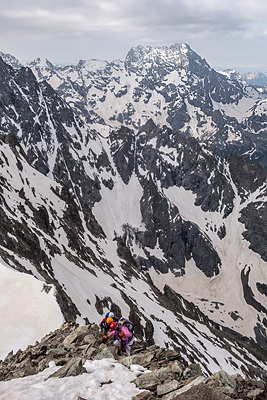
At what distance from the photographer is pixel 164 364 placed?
1739 cm

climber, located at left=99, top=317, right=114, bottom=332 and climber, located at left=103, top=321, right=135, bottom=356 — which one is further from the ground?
climber, located at left=99, top=317, right=114, bottom=332

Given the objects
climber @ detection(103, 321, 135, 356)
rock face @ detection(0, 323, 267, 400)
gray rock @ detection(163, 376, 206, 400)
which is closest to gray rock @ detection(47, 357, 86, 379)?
rock face @ detection(0, 323, 267, 400)

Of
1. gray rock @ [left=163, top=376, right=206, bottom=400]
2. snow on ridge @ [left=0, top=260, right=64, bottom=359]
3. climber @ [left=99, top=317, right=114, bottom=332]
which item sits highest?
snow on ridge @ [left=0, top=260, right=64, bottom=359]

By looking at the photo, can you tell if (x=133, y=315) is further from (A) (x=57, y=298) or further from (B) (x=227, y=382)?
(B) (x=227, y=382)

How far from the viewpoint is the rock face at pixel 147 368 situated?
42.3 ft

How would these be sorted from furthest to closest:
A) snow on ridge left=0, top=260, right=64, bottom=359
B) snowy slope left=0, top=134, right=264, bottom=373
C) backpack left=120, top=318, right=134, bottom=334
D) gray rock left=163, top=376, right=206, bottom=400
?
snowy slope left=0, top=134, right=264, bottom=373 < snow on ridge left=0, top=260, right=64, bottom=359 < backpack left=120, top=318, right=134, bottom=334 < gray rock left=163, top=376, right=206, bottom=400

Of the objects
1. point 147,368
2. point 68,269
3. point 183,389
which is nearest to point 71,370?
point 147,368

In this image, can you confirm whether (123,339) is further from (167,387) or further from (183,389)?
(183,389)

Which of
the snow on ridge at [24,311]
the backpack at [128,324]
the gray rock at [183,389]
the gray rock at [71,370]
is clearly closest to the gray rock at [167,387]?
the gray rock at [183,389]

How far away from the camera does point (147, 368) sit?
55.9 feet

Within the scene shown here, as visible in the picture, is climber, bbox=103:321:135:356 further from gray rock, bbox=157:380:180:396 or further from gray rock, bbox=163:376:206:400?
gray rock, bbox=163:376:206:400

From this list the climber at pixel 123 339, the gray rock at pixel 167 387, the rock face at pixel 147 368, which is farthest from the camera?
the climber at pixel 123 339

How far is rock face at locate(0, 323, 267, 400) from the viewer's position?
12.9 m

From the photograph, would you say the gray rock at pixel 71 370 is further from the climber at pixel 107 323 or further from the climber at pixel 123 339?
the climber at pixel 107 323
